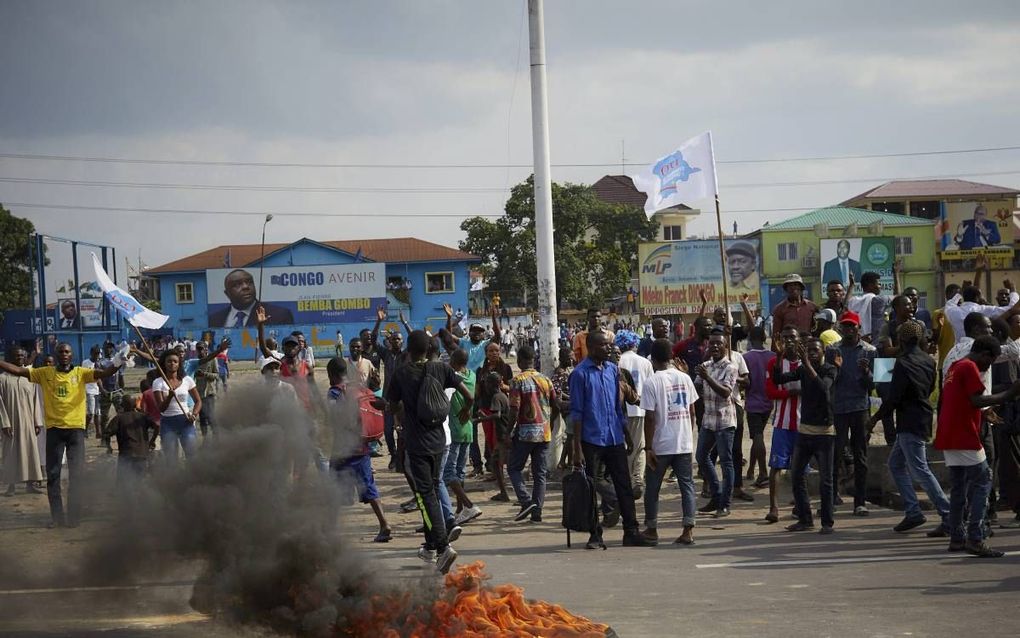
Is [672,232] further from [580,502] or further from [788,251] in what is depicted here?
[580,502]

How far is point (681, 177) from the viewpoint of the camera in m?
15.3

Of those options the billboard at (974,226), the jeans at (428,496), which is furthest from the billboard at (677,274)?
the jeans at (428,496)

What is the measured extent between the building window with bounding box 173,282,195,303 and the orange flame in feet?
206

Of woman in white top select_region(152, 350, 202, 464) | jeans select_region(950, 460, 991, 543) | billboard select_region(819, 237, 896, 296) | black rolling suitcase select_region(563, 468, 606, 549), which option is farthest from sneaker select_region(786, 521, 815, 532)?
billboard select_region(819, 237, 896, 296)

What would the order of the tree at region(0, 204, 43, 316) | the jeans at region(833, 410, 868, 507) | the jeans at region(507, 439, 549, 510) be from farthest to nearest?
the tree at region(0, 204, 43, 316) → the jeans at region(507, 439, 549, 510) → the jeans at region(833, 410, 868, 507)

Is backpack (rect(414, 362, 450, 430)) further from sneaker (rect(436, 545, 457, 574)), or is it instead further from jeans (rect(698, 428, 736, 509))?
jeans (rect(698, 428, 736, 509))

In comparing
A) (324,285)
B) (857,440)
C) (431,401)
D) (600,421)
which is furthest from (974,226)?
(431,401)

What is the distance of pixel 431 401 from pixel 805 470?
3.96 m

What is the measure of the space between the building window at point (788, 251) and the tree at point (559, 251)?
32.4ft

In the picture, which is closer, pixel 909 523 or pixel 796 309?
pixel 909 523

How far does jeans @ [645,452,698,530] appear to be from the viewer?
33.1ft

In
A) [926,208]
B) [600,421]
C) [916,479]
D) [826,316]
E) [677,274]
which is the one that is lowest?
[916,479]

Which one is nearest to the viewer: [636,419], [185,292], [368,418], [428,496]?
[428,496]

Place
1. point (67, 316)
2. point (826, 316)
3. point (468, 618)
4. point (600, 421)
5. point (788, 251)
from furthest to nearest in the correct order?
point (788, 251)
point (67, 316)
point (826, 316)
point (600, 421)
point (468, 618)
